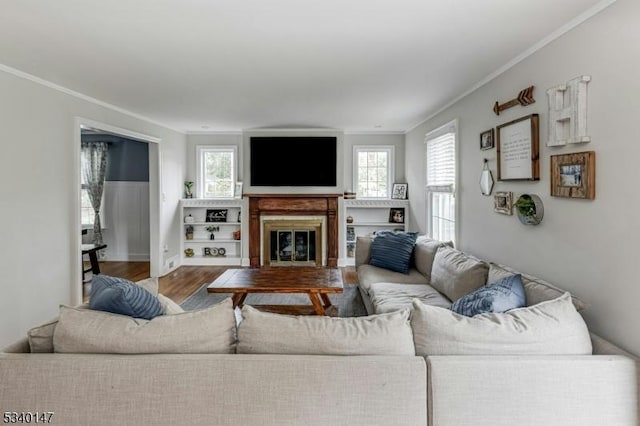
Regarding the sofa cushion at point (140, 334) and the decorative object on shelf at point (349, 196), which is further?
the decorative object on shelf at point (349, 196)

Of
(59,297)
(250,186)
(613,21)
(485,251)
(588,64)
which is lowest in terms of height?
(59,297)

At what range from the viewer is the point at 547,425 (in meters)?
1.39

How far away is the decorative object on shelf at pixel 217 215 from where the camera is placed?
6.73 metres

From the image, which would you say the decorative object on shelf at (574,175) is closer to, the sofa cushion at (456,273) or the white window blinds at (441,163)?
the sofa cushion at (456,273)

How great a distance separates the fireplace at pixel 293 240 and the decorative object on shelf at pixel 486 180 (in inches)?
129

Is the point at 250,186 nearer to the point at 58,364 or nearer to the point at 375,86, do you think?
the point at 375,86

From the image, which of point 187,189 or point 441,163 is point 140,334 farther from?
point 187,189

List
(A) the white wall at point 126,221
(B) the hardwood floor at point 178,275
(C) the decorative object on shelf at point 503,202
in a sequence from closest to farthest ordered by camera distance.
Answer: (C) the decorative object on shelf at point 503,202 → (B) the hardwood floor at point 178,275 → (A) the white wall at point 126,221

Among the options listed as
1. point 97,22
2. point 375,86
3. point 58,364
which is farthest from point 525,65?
point 58,364

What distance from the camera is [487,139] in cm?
339

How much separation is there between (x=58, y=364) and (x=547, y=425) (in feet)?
5.79

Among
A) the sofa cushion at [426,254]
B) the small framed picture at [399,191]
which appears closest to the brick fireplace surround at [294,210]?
the small framed picture at [399,191]

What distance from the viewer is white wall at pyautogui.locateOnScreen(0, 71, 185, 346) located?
3100mm

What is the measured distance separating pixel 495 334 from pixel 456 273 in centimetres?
160
